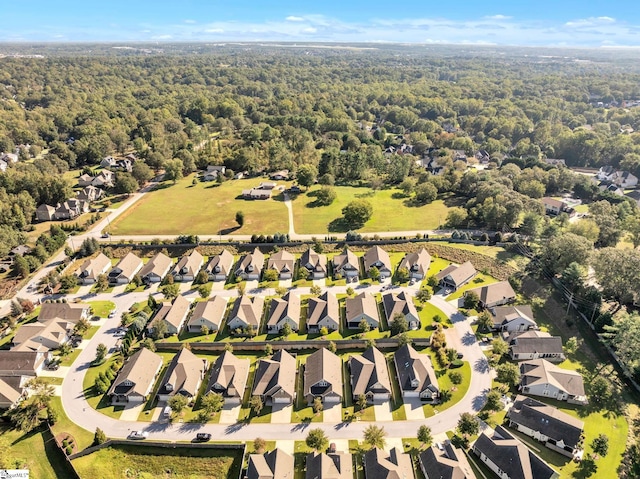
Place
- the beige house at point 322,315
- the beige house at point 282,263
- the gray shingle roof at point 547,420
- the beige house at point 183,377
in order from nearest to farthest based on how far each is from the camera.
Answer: the gray shingle roof at point 547,420 → the beige house at point 183,377 → the beige house at point 322,315 → the beige house at point 282,263

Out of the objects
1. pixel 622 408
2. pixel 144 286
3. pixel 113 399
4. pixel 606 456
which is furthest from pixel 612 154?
pixel 113 399

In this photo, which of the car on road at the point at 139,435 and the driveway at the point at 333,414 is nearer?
the car on road at the point at 139,435

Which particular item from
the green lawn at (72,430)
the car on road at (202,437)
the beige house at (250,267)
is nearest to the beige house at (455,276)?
the beige house at (250,267)

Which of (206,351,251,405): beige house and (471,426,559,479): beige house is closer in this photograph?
(471,426,559,479): beige house

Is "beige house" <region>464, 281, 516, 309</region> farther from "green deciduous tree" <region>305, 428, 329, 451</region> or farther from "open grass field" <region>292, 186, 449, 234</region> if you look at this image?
"green deciduous tree" <region>305, 428, 329, 451</region>

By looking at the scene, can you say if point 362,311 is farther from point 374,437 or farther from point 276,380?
point 374,437

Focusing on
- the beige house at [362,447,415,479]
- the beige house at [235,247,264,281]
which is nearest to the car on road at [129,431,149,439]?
the beige house at [362,447,415,479]

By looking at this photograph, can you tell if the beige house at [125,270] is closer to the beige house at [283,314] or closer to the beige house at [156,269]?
the beige house at [156,269]

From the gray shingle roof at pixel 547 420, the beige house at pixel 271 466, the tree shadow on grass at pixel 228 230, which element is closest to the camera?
the beige house at pixel 271 466
